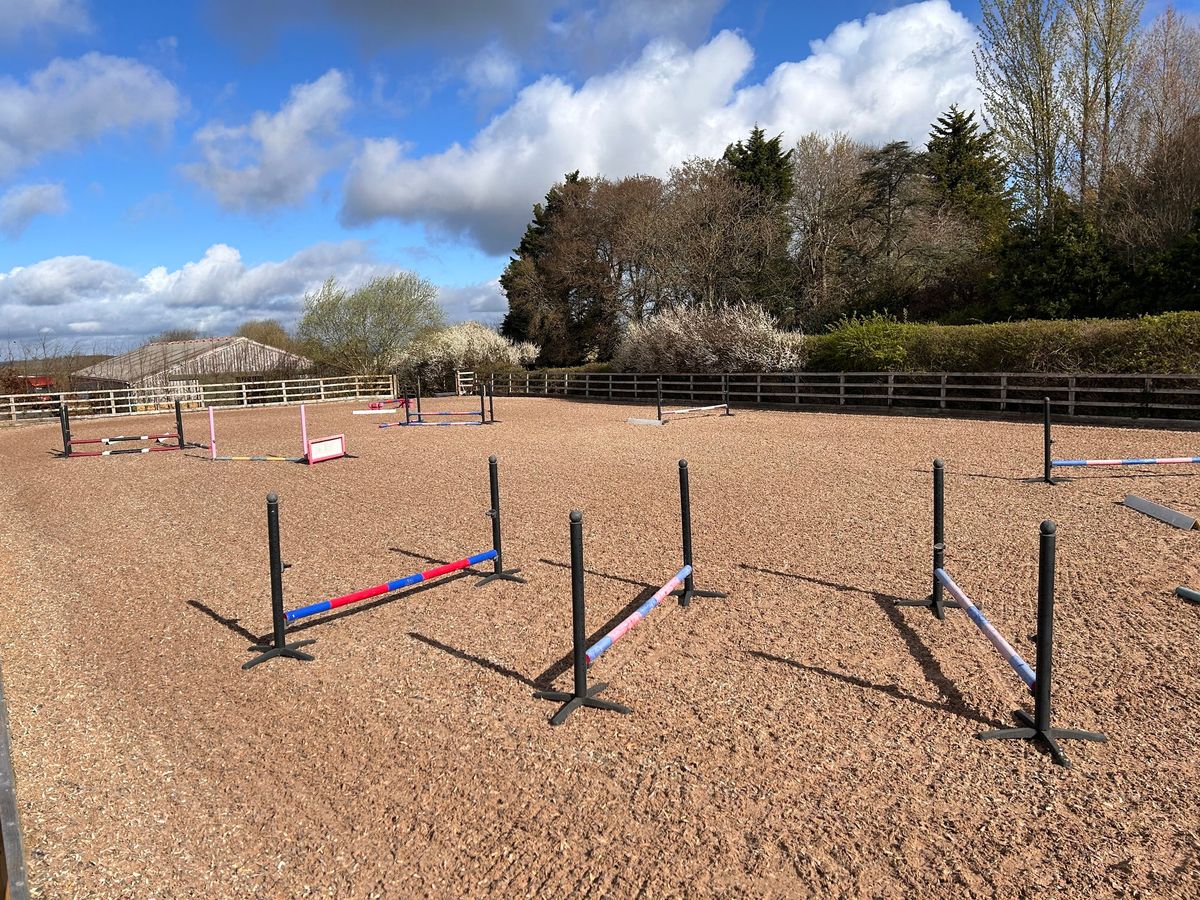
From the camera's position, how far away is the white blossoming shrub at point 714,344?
25125 mm

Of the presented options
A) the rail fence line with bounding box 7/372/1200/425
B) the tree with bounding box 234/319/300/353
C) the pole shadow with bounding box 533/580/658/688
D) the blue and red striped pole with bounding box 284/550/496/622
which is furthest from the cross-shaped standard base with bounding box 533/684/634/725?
the tree with bounding box 234/319/300/353

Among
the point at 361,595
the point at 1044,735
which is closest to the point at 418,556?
the point at 361,595

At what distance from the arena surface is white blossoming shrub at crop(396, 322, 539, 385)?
112 feet

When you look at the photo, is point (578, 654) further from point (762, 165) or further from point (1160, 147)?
point (762, 165)

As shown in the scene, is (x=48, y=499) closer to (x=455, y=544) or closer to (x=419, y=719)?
(x=455, y=544)

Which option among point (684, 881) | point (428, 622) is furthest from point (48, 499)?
point (684, 881)

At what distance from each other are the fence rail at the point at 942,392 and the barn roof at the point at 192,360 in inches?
921

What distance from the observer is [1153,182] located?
2203 cm

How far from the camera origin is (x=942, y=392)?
19.5m

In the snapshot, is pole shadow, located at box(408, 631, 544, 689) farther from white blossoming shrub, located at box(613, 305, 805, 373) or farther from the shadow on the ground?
white blossoming shrub, located at box(613, 305, 805, 373)

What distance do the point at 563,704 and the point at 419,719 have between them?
781mm

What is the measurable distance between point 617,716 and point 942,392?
18.3m

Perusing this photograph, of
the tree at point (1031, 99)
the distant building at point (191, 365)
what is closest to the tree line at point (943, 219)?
the tree at point (1031, 99)

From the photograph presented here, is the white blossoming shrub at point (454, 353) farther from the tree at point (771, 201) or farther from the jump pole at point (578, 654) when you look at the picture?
the jump pole at point (578, 654)
